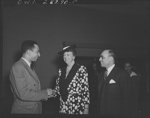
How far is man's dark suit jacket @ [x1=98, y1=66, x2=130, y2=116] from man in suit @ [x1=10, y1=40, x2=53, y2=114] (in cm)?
67

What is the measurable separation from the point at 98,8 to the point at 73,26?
70 centimetres

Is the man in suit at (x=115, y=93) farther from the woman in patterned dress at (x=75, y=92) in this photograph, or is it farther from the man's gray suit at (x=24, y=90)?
the man's gray suit at (x=24, y=90)

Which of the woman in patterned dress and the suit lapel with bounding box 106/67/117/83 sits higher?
the suit lapel with bounding box 106/67/117/83

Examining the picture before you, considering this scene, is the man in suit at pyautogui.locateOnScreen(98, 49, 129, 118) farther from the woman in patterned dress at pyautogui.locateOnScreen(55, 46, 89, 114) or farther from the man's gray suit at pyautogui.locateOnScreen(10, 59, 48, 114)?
the man's gray suit at pyautogui.locateOnScreen(10, 59, 48, 114)

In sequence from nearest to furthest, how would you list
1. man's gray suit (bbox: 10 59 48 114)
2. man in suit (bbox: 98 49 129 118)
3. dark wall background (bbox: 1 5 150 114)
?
man's gray suit (bbox: 10 59 48 114)
man in suit (bbox: 98 49 129 118)
dark wall background (bbox: 1 5 150 114)

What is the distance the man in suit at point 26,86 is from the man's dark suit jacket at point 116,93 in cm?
67

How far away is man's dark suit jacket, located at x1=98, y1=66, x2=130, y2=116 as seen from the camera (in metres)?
2.79

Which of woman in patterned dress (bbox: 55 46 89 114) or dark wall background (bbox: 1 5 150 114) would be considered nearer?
woman in patterned dress (bbox: 55 46 89 114)

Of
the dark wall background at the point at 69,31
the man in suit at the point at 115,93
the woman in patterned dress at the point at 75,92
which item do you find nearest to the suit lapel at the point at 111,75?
the man in suit at the point at 115,93

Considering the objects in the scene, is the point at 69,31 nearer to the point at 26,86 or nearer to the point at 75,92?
the point at 75,92

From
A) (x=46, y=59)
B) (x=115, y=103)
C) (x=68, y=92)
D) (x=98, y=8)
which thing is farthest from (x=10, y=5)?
(x=115, y=103)

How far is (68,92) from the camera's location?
9.18 feet

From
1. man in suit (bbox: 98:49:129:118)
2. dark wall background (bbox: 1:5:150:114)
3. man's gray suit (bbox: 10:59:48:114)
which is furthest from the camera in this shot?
dark wall background (bbox: 1:5:150:114)

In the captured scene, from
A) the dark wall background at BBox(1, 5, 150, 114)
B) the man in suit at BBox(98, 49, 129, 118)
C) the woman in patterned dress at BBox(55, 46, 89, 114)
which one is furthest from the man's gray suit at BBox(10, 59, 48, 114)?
the dark wall background at BBox(1, 5, 150, 114)
